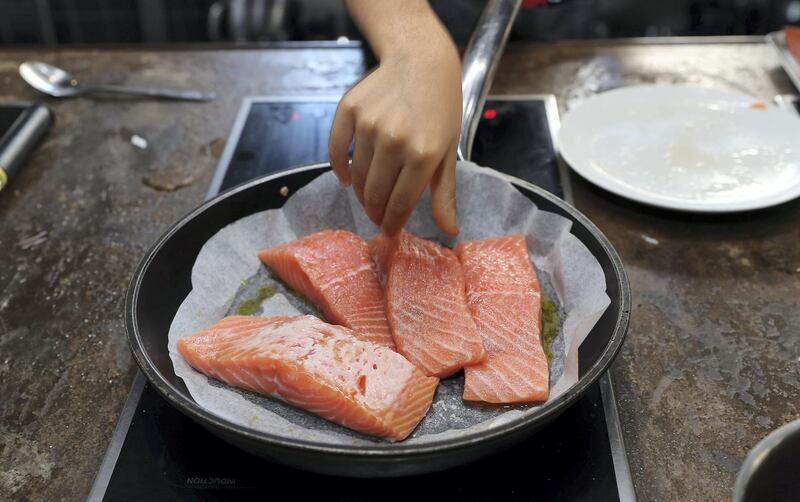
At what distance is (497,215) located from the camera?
1.54 meters

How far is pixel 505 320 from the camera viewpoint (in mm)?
1295

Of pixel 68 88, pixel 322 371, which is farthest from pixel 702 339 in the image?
pixel 68 88

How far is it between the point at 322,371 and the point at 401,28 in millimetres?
733

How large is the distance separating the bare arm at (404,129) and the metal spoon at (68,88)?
1021 mm

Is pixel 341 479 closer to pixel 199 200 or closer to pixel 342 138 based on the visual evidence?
pixel 342 138

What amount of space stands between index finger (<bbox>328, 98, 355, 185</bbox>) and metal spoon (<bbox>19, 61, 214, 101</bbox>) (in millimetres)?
1037

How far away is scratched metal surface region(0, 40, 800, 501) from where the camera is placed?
118cm

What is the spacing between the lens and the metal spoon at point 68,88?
2.19 m

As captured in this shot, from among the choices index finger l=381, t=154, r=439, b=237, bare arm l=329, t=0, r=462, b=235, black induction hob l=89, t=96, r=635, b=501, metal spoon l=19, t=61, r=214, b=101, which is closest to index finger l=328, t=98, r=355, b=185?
bare arm l=329, t=0, r=462, b=235

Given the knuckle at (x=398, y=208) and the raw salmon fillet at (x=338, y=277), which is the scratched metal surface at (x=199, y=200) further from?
the knuckle at (x=398, y=208)

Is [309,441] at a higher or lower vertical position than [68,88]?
higher

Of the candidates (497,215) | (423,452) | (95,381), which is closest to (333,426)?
(423,452)

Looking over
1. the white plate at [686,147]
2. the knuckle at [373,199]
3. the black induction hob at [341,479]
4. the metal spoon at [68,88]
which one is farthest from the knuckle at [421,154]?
the metal spoon at [68,88]

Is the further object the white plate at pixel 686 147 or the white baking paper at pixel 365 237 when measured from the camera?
the white plate at pixel 686 147
